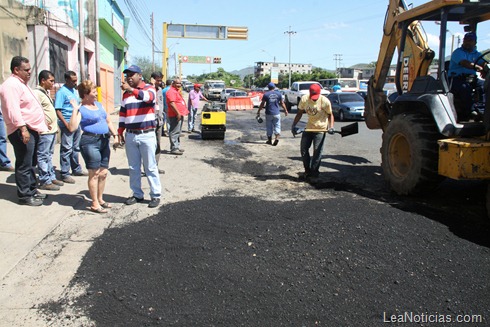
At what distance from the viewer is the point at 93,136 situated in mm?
5363

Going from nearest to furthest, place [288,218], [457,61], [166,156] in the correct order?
[288,218]
[457,61]
[166,156]

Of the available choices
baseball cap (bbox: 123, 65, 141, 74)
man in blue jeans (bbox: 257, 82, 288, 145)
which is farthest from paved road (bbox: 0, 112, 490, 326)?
man in blue jeans (bbox: 257, 82, 288, 145)

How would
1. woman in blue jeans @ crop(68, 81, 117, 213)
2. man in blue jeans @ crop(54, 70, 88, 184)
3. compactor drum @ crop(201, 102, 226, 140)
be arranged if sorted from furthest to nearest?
compactor drum @ crop(201, 102, 226, 140) < man in blue jeans @ crop(54, 70, 88, 184) < woman in blue jeans @ crop(68, 81, 117, 213)

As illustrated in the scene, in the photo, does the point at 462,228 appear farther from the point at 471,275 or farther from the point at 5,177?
the point at 5,177

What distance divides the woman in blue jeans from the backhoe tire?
4.25m

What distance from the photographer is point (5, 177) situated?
698cm

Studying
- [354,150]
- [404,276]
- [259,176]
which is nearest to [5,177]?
[259,176]

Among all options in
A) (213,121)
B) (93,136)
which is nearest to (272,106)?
(213,121)

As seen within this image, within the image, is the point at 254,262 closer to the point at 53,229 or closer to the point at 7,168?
the point at 53,229

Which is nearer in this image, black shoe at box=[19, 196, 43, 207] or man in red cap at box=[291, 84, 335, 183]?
black shoe at box=[19, 196, 43, 207]

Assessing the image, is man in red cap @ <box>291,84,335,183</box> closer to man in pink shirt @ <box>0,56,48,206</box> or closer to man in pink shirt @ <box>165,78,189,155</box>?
man in pink shirt @ <box>165,78,189,155</box>

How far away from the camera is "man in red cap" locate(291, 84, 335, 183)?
742cm

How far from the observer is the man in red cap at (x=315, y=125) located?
24.3 feet

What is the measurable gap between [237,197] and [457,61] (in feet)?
12.4
